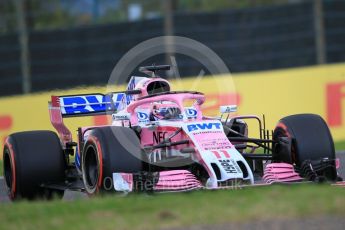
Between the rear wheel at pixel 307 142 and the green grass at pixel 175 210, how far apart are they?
1722mm

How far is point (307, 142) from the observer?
9406 mm

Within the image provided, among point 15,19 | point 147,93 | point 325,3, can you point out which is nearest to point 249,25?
point 325,3

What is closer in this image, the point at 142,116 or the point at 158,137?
the point at 158,137

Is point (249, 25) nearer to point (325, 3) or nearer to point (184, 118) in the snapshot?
point (325, 3)

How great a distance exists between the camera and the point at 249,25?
664 inches

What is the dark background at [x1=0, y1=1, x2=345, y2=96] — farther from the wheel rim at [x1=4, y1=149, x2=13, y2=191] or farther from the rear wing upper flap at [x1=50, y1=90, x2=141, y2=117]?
the wheel rim at [x1=4, y1=149, x2=13, y2=191]

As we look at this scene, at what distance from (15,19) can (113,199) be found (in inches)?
370

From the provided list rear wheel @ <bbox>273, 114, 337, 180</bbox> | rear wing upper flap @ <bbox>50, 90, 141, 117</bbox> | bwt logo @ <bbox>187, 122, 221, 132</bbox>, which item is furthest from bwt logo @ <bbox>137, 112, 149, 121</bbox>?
rear wheel @ <bbox>273, 114, 337, 180</bbox>

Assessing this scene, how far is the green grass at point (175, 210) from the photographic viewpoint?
21.2 ft

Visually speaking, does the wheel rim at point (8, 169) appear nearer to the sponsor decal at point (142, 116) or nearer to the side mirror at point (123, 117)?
the side mirror at point (123, 117)

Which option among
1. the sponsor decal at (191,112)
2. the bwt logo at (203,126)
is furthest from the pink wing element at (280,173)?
the sponsor decal at (191,112)

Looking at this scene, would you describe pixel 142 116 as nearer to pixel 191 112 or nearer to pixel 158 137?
pixel 158 137

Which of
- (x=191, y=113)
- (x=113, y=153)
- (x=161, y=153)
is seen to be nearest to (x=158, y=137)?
(x=161, y=153)

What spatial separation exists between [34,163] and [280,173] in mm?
2681
